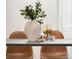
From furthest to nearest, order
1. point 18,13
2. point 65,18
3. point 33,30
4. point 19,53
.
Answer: point 18,13
point 65,18
point 19,53
point 33,30

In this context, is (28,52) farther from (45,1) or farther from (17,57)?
(45,1)

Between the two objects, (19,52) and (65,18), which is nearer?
(19,52)

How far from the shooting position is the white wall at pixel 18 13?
4258 mm

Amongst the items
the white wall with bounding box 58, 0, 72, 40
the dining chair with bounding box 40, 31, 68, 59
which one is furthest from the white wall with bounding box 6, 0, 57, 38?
→ the dining chair with bounding box 40, 31, 68, 59

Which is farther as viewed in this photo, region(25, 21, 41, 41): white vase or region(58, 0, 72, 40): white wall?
region(58, 0, 72, 40): white wall

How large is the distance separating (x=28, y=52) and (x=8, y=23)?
1.68 m

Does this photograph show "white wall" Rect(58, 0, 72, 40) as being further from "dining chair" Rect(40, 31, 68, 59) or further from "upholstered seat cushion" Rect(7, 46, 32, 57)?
"upholstered seat cushion" Rect(7, 46, 32, 57)

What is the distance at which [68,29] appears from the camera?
13.2ft

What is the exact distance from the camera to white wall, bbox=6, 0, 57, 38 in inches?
168

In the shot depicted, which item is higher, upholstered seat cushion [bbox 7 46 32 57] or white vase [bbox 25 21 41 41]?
white vase [bbox 25 21 41 41]

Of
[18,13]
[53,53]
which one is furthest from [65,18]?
[53,53]

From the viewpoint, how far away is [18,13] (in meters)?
4.30

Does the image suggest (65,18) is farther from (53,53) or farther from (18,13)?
(53,53)
